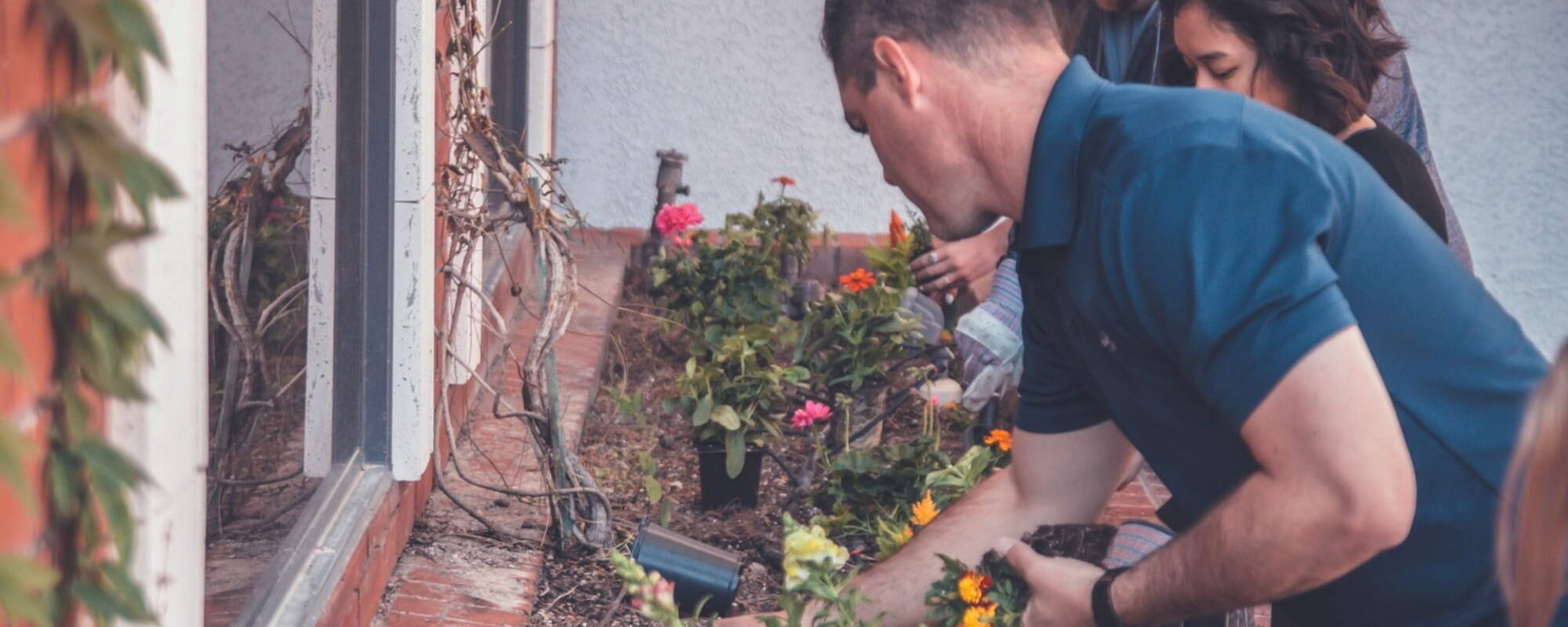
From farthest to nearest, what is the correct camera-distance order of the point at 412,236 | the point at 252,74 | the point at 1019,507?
the point at 412,236, the point at 252,74, the point at 1019,507

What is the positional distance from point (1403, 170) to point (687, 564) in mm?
1381

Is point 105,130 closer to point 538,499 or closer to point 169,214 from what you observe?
point 169,214

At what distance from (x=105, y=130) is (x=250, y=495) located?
1.33 metres

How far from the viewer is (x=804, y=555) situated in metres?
1.93

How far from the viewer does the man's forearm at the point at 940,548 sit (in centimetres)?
226

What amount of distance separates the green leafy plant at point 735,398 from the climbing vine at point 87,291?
2381 mm

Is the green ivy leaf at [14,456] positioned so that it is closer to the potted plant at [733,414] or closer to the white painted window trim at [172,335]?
the white painted window trim at [172,335]

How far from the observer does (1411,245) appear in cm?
171

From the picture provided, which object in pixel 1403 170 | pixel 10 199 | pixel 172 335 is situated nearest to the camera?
pixel 10 199

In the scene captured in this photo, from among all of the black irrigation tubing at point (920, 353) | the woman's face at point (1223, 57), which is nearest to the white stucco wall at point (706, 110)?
the black irrigation tubing at point (920, 353)

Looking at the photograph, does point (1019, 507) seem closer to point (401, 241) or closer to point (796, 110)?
point (401, 241)

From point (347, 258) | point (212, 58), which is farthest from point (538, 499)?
point (212, 58)

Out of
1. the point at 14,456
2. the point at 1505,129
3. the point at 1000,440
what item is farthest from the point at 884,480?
the point at 1505,129

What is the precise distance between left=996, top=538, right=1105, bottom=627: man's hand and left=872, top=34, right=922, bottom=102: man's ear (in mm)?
627
